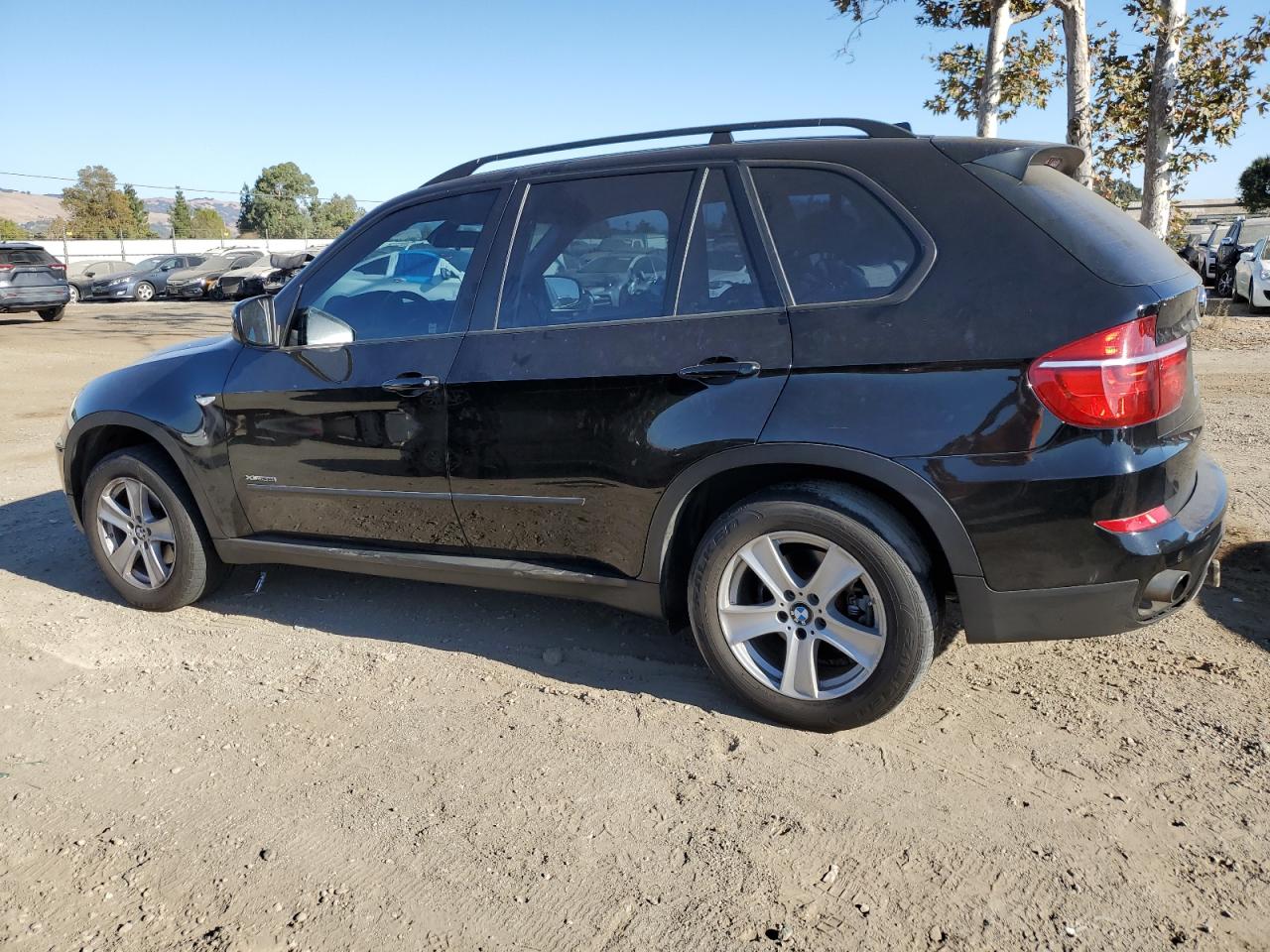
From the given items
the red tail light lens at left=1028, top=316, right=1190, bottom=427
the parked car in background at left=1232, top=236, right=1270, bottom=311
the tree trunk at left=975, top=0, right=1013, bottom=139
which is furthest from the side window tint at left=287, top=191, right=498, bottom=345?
the parked car in background at left=1232, top=236, right=1270, bottom=311

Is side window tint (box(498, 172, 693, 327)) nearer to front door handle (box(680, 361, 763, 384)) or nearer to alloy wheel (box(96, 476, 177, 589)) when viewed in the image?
front door handle (box(680, 361, 763, 384))

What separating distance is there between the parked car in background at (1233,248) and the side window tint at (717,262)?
1934 cm

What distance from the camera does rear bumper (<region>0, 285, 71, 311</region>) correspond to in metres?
21.0

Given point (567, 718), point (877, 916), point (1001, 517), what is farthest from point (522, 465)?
point (877, 916)

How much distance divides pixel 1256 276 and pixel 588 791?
17626 mm

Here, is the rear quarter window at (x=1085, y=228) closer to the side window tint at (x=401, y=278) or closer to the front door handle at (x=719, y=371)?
the front door handle at (x=719, y=371)

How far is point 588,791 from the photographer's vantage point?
3.11 m

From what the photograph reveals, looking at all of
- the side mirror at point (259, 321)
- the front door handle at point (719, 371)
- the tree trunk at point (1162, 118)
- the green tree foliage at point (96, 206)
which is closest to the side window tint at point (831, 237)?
the front door handle at point (719, 371)

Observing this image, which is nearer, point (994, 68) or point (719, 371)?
point (719, 371)

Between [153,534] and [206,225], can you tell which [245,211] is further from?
[153,534]

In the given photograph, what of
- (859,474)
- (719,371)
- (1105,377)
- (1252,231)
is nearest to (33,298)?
(719,371)

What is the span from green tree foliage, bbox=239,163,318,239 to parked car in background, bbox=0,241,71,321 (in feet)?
248

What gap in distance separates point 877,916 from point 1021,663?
1.64 m

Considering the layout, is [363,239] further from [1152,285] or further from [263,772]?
[1152,285]
